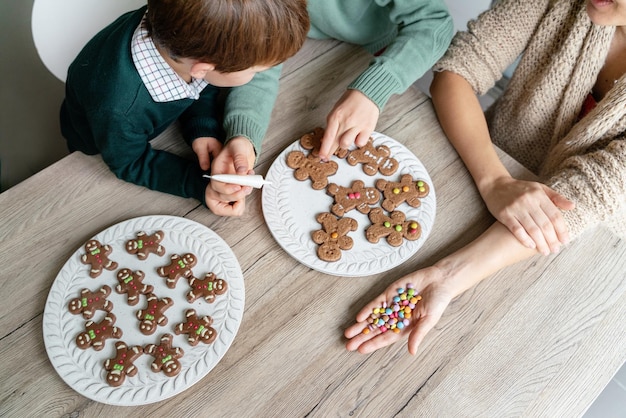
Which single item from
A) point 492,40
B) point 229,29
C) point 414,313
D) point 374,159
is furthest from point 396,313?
point 492,40

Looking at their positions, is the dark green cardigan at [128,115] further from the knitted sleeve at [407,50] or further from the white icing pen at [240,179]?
the knitted sleeve at [407,50]

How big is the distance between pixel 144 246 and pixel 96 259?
0.08m

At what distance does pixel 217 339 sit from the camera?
0.83 meters

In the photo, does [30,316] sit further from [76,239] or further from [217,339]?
[217,339]

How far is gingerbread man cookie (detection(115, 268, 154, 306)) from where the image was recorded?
33.3 inches

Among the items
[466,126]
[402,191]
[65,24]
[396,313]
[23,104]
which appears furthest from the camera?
[23,104]

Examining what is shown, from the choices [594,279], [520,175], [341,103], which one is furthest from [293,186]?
[594,279]

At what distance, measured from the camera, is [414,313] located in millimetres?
897

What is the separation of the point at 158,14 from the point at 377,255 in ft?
1.87

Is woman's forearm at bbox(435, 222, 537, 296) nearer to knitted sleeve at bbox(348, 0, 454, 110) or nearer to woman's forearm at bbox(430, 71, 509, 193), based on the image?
woman's forearm at bbox(430, 71, 509, 193)

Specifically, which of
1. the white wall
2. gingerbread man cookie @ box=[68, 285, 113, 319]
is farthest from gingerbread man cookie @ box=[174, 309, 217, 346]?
the white wall

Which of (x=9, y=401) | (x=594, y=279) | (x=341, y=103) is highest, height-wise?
(x=341, y=103)

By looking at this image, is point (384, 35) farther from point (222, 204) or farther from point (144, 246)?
point (144, 246)

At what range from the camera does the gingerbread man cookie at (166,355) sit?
79cm
